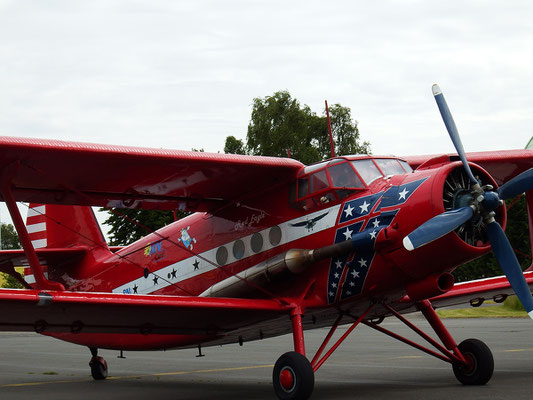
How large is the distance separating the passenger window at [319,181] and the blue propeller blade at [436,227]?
72.5 inches

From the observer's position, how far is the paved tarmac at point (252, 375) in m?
10.6

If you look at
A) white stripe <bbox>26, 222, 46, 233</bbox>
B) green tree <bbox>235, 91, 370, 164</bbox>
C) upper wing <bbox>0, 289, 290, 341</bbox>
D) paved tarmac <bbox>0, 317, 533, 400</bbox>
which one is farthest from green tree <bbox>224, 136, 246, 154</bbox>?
upper wing <bbox>0, 289, 290, 341</bbox>

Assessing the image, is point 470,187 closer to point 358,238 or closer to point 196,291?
point 358,238

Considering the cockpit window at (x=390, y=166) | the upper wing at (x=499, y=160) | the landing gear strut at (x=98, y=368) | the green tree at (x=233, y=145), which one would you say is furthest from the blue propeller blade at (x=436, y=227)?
the green tree at (x=233, y=145)

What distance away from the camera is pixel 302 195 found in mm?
10609

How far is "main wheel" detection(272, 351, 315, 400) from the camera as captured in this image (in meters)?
9.13

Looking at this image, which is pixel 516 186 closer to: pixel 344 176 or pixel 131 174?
pixel 344 176

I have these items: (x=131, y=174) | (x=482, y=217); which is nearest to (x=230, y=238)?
(x=131, y=174)

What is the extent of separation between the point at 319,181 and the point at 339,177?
33 centimetres

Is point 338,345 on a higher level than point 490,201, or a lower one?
lower

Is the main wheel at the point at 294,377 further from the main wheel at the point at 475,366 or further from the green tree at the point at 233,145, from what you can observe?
the green tree at the point at 233,145

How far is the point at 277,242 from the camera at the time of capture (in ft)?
35.4

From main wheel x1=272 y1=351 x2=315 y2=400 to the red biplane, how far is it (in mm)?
18

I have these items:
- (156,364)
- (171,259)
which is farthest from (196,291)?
(156,364)
